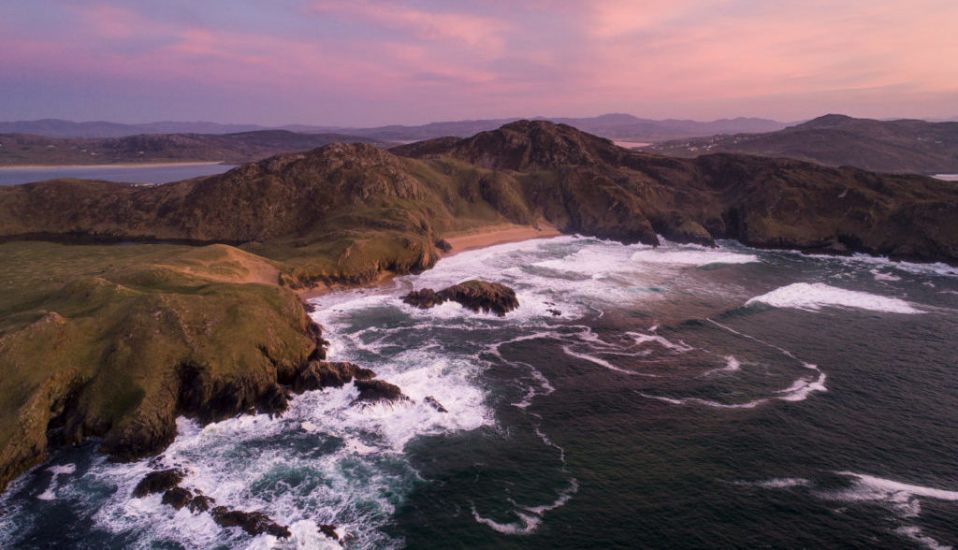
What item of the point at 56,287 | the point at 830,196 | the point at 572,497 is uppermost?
the point at 830,196

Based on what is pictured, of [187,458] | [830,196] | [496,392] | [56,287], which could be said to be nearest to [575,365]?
[496,392]

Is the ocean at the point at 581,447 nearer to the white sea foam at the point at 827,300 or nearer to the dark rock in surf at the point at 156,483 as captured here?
the dark rock in surf at the point at 156,483

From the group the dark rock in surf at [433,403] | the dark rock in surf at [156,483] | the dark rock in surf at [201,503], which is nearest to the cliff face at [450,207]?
the dark rock in surf at [433,403]

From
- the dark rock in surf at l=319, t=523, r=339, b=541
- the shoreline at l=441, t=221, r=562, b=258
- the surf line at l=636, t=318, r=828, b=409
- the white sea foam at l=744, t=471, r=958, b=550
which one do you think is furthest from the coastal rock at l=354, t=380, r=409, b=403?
the shoreline at l=441, t=221, r=562, b=258

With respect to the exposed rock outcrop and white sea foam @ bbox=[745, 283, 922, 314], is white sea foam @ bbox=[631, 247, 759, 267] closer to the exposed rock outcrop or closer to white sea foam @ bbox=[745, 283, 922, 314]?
white sea foam @ bbox=[745, 283, 922, 314]

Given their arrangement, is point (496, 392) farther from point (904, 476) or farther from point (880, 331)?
point (880, 331)

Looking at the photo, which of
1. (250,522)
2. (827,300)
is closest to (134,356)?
(250,522)
